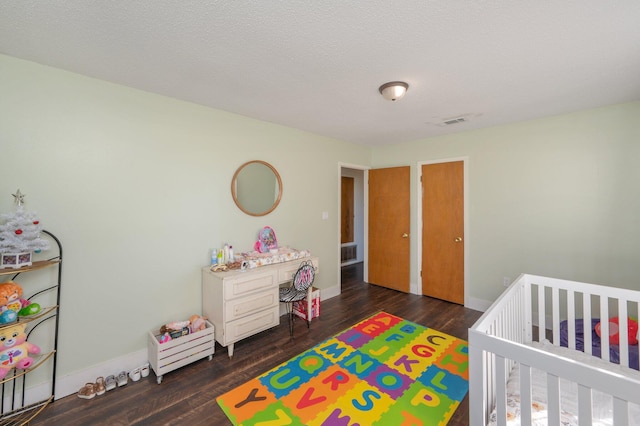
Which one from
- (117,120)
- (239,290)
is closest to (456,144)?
(239,290)

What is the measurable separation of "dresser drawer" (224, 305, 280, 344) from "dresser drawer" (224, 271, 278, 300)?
0.78 feet

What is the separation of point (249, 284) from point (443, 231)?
2.80 meters

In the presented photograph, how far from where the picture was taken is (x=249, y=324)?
2422 millimetres

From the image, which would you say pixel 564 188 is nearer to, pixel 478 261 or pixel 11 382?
pixel 478 261

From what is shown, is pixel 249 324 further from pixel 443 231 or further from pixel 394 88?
pixel 443 231

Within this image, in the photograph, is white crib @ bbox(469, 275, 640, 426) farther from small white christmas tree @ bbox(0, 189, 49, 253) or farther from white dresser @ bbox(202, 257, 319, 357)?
small white christmas tree @ bbox(0, 189, 49, 253)

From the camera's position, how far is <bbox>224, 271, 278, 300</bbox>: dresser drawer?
2271 mm

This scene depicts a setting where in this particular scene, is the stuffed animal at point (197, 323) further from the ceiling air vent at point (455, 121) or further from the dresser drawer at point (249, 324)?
the ceiling air vent at point (455, 121)

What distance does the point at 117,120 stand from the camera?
6.80ft

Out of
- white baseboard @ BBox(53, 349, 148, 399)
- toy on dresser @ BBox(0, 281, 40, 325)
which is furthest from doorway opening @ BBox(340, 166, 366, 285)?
toy on dresser @ BBox(0, 281, 40, 325)

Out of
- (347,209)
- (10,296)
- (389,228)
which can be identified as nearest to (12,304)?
(10,296)

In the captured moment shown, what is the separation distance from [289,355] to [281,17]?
258 centimetres

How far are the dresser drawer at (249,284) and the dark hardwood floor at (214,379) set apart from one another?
1.90 feet

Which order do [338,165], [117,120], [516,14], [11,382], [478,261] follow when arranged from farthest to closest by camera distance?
[338,165] → [478,261] → [117,120] → [11,382] → [516,14]
